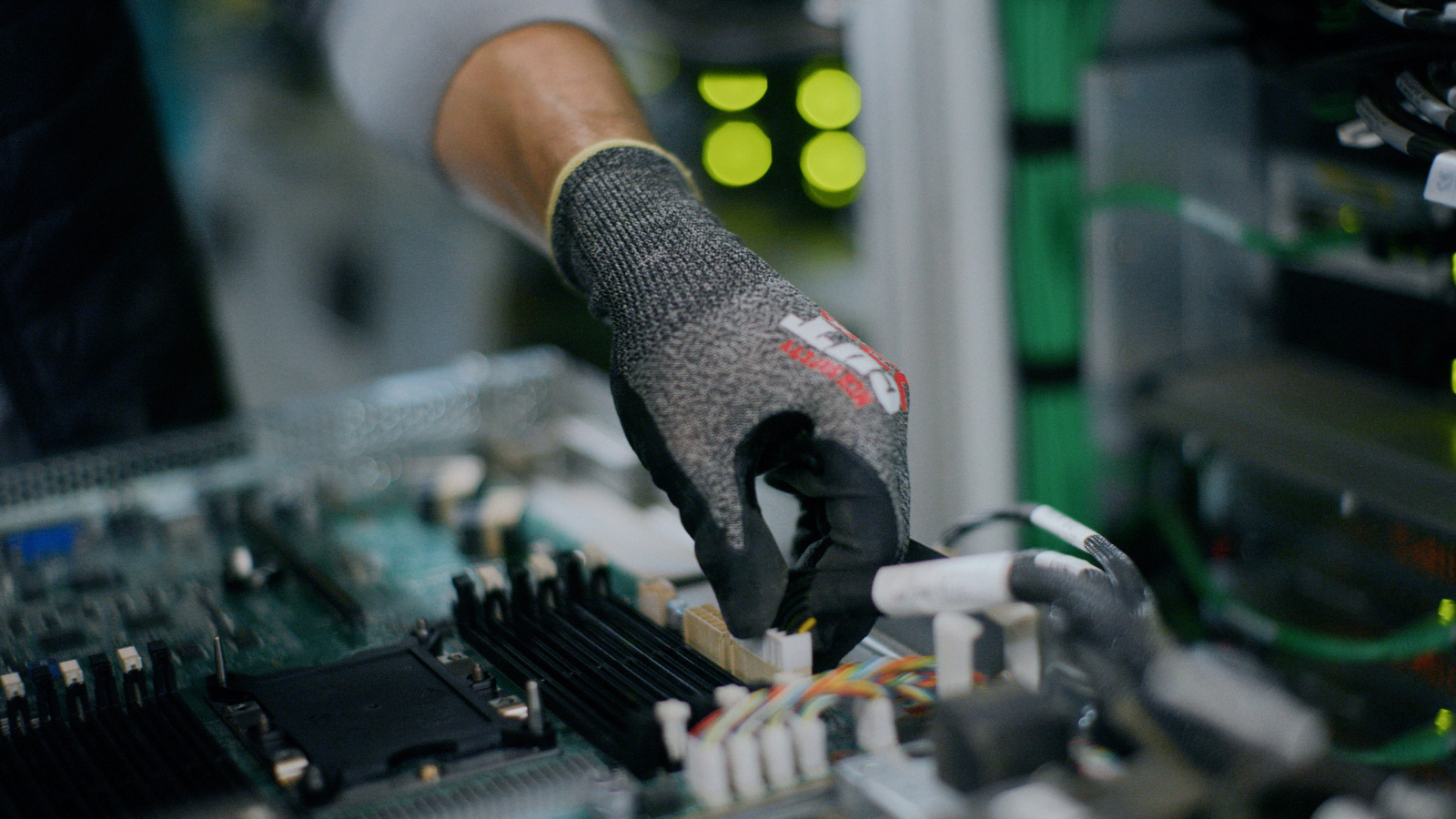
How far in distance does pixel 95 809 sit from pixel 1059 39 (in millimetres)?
1319

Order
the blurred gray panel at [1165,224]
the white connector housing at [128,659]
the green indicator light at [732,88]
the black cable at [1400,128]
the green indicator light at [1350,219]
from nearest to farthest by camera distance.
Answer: the white connector housing at [128,659] → the black cable at [1400,128] → the green indicator light at [1350,219] → the blurred gray panel at [1165,224] → the green indicator light at [732,88]

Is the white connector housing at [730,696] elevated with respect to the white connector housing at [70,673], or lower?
elevated

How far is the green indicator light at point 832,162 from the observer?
7.59 ft

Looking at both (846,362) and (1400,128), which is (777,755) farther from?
(1400,128)

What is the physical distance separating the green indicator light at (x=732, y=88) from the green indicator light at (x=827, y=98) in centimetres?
8

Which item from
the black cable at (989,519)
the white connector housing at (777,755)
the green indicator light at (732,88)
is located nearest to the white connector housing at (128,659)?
the white connector housing at (777,755)

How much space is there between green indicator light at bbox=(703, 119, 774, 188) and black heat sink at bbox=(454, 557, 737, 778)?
56.1 inches

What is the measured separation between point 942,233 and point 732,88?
74cm

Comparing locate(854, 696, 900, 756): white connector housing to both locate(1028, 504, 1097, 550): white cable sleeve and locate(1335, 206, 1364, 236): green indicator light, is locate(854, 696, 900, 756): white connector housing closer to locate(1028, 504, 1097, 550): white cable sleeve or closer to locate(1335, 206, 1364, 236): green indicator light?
locate(1028, 504, 1097, 550): white cable sleeve

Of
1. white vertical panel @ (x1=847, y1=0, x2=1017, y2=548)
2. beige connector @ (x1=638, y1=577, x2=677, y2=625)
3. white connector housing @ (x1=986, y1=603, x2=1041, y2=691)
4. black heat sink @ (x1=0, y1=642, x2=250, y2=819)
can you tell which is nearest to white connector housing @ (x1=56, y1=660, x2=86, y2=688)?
black heat sink @ (x1=0, y1=642, x2=250, y2=819)

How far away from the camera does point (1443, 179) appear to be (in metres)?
0.96

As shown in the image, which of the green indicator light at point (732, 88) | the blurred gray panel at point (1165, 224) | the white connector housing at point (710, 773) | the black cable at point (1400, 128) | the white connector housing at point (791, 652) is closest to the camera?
the white connector housing at point (710, 773)

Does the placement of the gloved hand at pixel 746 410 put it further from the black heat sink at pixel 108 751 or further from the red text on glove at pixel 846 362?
the black heat sink at pixel 108 751

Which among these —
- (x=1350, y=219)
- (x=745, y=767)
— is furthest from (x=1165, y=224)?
(x=745, y=767)
